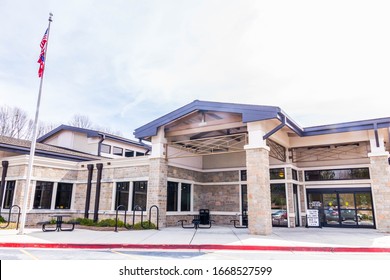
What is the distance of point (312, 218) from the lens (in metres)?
15.8

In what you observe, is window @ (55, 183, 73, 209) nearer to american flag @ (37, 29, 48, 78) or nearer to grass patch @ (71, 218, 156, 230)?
grass patch @ (71, 218, 156, 230)

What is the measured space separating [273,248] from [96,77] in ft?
44.6

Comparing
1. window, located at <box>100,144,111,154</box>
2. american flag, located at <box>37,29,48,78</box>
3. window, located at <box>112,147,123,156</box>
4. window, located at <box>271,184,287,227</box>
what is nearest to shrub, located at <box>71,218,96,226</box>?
american flag, located at <box>37,29,48,78</box>

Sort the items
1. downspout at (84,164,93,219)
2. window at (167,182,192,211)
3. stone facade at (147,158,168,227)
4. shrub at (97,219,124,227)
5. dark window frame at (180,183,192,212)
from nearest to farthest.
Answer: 1. shrub at (97,219,124,227)
2. stone facade at (147,158,168,227)
3. window at (167,182,192,211)
4. dark window frame at (180,183,192,212)
5. downspout at (84,164,93,219)

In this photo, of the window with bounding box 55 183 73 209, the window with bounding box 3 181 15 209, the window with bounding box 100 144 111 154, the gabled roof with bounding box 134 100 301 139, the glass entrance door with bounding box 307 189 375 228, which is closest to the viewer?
the gabled roof with bounding box 134 100 301 139

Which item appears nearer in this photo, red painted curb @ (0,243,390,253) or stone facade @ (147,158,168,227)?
red painted curb @ (0,243,390,253)

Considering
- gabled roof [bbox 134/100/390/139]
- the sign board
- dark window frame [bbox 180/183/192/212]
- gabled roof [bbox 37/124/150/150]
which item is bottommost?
the sign board

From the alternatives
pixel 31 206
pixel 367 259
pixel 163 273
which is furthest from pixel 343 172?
pixel 31 206

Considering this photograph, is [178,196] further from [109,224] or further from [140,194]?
[109,224]

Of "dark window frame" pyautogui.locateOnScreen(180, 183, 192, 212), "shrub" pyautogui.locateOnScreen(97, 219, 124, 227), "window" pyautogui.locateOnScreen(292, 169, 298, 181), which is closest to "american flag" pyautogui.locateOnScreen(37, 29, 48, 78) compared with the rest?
"shrub" pyautogui.locateOnScreen(97, 219, 124, 227)

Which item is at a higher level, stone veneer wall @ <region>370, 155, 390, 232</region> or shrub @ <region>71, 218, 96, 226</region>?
stone veneer wall @ <region>370, 155, 390, 232</region>

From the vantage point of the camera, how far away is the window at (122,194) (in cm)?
1609

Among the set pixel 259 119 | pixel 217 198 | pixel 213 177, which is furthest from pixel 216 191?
pixel 259 119

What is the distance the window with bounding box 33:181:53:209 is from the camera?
52.7ft
